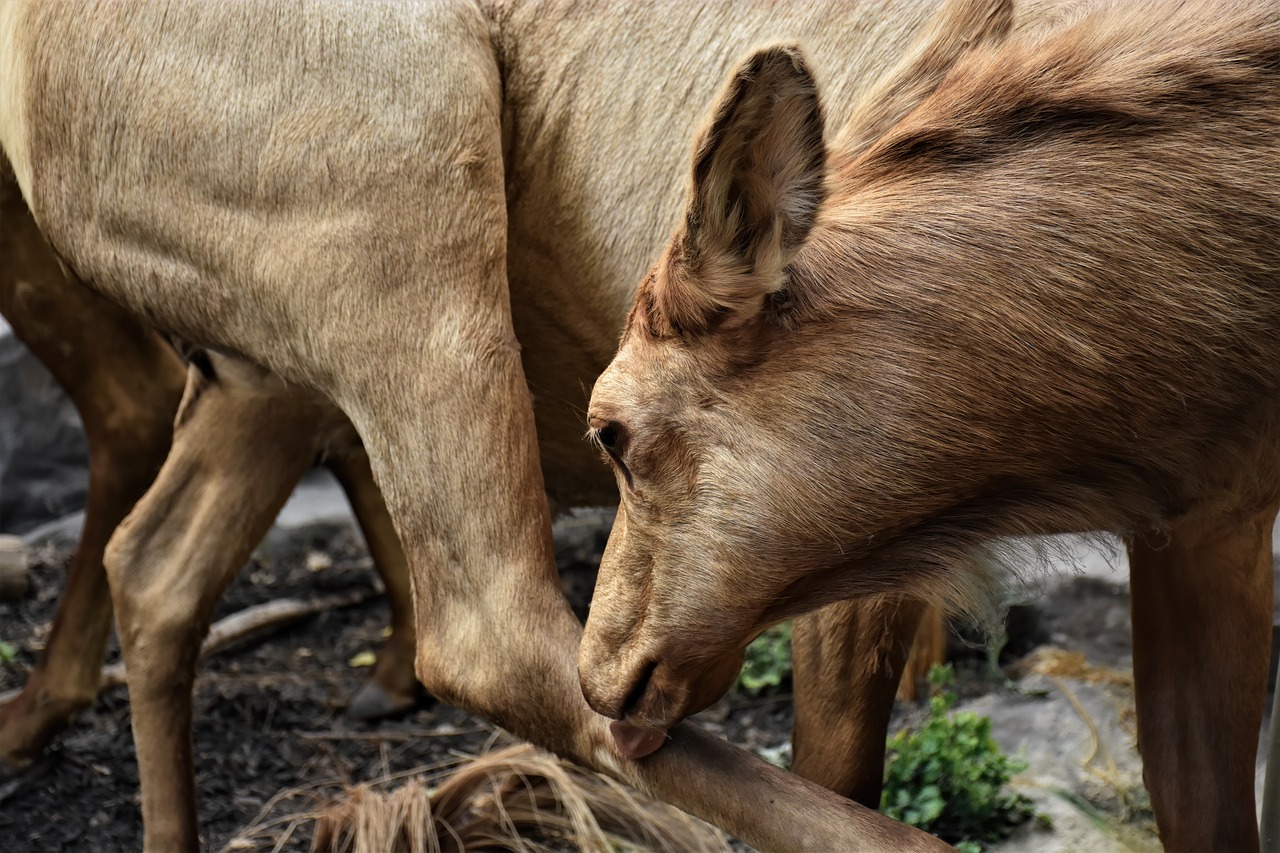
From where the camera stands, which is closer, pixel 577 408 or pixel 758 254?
pixel 758 254

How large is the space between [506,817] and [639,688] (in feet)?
4.75

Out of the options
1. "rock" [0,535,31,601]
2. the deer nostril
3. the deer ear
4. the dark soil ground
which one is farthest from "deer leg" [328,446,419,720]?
the deer ear

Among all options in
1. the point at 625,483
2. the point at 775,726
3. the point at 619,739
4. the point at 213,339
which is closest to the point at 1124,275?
the point at 625,483

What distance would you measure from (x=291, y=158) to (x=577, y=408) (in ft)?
3.22

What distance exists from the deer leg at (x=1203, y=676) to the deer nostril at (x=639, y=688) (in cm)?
117

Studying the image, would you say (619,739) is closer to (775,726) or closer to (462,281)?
(462,281)

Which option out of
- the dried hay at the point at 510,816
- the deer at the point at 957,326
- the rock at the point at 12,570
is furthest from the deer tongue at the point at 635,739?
the rock at the point at 12,570

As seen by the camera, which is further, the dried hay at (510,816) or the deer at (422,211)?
the dried hay at (510,816)

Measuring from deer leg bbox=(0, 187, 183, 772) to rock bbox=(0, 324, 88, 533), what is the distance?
2595 mm

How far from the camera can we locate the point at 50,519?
7.21 meters

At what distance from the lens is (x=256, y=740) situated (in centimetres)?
500

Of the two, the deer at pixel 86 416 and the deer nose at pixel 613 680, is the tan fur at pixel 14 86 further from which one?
the deer nose at pixel 613 680

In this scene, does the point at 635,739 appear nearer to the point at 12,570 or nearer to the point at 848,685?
the point at 848,685

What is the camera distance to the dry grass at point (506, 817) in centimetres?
377
